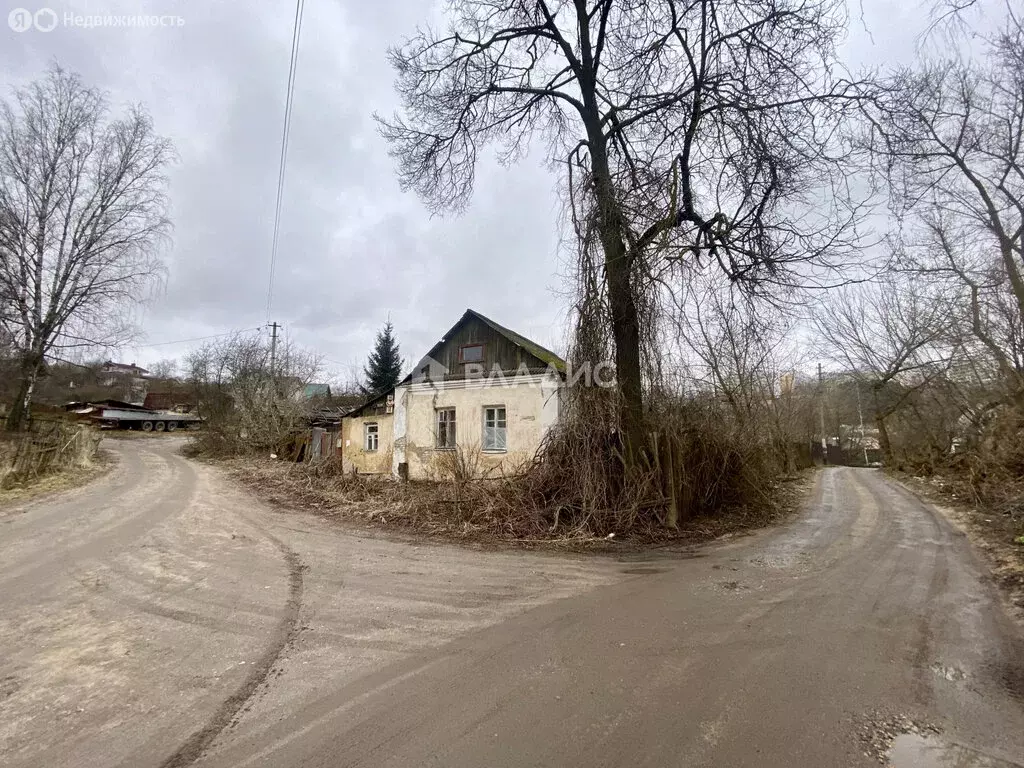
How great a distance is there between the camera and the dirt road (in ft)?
8.50

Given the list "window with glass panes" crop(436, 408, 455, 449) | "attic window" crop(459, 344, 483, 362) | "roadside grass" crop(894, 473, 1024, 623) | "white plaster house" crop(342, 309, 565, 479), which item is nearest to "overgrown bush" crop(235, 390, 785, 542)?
"roadside grass" crop(894, 473, 1024, 623)

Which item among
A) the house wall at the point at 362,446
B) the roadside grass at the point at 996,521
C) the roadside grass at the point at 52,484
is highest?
the house wall at the point at 362,446

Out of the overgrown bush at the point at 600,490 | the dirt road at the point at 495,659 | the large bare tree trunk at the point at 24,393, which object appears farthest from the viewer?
the large bare tree trunk at the point at 24,393

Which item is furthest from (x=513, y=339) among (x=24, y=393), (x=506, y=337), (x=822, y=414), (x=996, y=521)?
(x=822, y=414)

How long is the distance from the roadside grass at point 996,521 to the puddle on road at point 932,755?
9.60ft

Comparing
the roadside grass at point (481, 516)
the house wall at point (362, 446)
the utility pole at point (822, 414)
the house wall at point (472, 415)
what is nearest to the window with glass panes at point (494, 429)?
the house wall at point (472, 415)

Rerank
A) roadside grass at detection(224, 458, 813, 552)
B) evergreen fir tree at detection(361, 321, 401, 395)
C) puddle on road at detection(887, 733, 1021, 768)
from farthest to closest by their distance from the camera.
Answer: evergreen fir tree at detection(361, 321, 401, 395)
roadside grass at detection(224, 458, 813, 552)
puddle on road at detection(887, 733, 1021, 768)

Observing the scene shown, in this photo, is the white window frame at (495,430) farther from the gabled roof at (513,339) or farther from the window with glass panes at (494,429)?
the gabled roof at (513,339)

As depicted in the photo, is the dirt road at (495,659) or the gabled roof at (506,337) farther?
the gabled roof at (506,337)

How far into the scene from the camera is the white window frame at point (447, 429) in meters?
16.5

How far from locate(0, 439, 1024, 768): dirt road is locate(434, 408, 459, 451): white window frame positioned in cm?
963

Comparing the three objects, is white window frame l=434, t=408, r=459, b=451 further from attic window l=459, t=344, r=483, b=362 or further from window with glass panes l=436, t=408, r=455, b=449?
attic window l=459, t=344, r=483, b=362

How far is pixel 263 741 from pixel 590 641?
7.69 ft

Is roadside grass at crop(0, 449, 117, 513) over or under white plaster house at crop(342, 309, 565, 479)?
under
